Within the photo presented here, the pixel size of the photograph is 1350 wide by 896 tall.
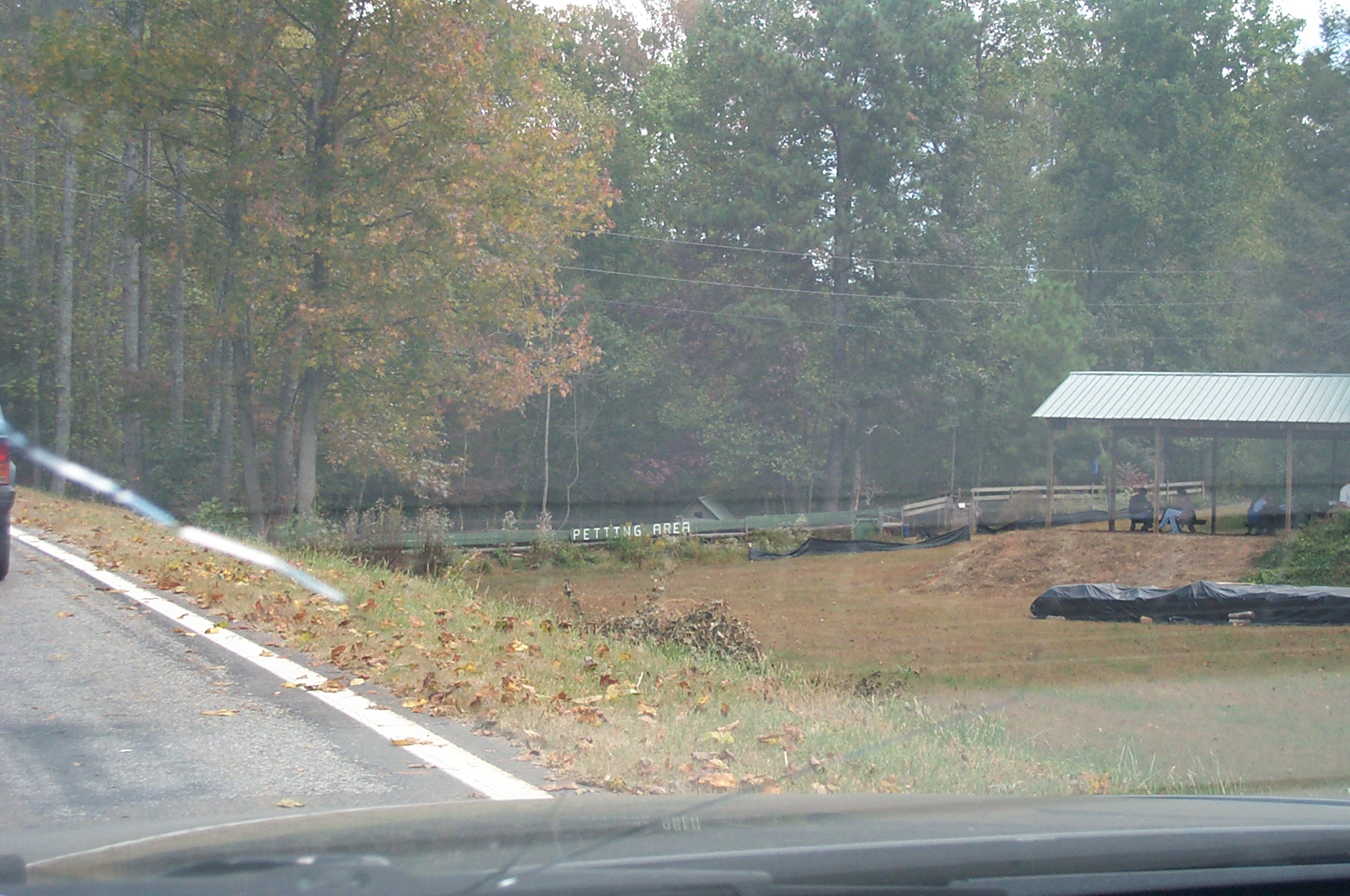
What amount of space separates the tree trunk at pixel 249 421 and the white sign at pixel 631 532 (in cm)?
773

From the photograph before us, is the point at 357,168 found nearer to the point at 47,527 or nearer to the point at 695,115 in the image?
the point at 47,527

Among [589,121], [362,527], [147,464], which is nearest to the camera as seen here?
[362,527]

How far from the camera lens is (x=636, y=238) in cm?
5025

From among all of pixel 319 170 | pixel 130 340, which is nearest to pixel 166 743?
pixel 319 170

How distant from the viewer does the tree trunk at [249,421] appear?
26719 millimetres

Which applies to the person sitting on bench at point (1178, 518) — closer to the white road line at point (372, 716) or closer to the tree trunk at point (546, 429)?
the tree trunk at point (546, 429)

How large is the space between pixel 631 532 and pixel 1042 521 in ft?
42.9

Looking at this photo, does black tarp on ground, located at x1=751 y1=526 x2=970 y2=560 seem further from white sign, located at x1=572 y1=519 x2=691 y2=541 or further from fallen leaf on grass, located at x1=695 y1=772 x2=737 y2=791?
fallen leaf on grass, located at x1=695 y1=772 x2=737 y2=791

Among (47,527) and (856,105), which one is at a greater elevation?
(856,105)

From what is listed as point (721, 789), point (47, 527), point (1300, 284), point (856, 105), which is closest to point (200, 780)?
point (721, 789)

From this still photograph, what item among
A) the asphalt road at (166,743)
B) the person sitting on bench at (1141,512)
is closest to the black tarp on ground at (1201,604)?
the person sitting on bench at (1141,512)

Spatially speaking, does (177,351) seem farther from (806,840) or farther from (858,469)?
(806,840)

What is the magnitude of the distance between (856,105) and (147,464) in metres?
29.3

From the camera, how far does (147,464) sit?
37688mm
